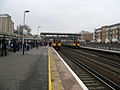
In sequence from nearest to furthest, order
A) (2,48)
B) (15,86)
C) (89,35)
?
(15,86) → (2,48) → (89,35)

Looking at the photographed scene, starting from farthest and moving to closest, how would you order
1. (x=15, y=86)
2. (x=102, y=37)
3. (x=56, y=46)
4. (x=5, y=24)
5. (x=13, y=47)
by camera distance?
(x=102, y=37) → (x=5, y=24) → (x=56, y=46) → (x=13, y=47) → (x=15, y=86)

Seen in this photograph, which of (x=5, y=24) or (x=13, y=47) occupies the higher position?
(x=5, y=24)

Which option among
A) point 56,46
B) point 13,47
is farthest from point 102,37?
point 13,47

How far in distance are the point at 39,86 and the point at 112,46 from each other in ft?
86.4

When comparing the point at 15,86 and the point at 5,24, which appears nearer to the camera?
the point at 15,86

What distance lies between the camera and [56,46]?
129 feet

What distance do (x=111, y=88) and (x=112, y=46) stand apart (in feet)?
81.1

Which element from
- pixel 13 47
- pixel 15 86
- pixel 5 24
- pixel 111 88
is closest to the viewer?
pixel 15 86

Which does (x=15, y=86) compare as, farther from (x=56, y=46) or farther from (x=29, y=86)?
(x=56, y=46)

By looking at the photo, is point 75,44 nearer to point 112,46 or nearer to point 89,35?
point 112,46

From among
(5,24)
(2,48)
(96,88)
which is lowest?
(96,88)

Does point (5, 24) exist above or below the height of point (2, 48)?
above

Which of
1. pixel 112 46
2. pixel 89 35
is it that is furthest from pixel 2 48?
pixel 89 35

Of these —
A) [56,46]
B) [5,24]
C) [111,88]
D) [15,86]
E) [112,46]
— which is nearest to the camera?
[15,86]
